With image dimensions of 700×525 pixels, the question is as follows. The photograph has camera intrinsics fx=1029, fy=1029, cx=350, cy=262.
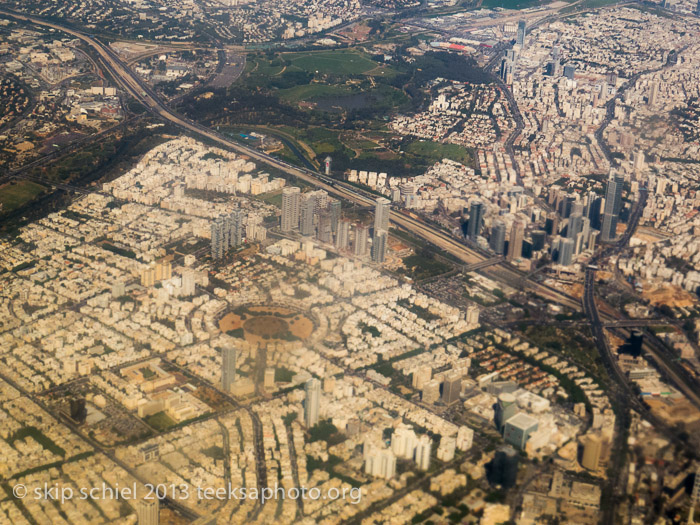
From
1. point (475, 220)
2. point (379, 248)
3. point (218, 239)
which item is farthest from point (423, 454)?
point (475, 220)

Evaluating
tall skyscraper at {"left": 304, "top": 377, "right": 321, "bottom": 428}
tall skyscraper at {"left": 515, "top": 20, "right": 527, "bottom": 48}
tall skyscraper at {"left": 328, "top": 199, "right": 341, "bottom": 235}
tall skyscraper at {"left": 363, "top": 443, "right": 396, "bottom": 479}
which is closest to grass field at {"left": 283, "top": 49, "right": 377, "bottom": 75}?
tall skyscraper at {"left": 515, "top": 20, "right": 527, "bottom": 48}

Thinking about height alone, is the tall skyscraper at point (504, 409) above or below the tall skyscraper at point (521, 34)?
below

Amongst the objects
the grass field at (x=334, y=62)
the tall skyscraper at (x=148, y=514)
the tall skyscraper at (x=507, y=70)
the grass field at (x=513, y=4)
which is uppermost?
the grass field at (x=513, y=4)

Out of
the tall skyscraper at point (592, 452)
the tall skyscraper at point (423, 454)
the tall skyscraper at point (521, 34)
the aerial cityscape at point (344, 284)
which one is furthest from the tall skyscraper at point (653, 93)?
the tall skyscraper at point (423, 454)

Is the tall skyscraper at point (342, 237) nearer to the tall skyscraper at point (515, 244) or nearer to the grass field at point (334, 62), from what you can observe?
the tall skyscraper at point (515, 244)

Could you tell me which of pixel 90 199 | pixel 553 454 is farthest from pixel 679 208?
pixel 90 199

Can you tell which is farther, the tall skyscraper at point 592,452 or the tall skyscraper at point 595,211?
the tall skyscraper at point 595,211

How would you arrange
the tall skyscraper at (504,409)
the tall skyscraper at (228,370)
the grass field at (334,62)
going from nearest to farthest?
the tall skyscraper at (504,409) → the tall skyscraper at (228,370) → the grass field at (334,62)
